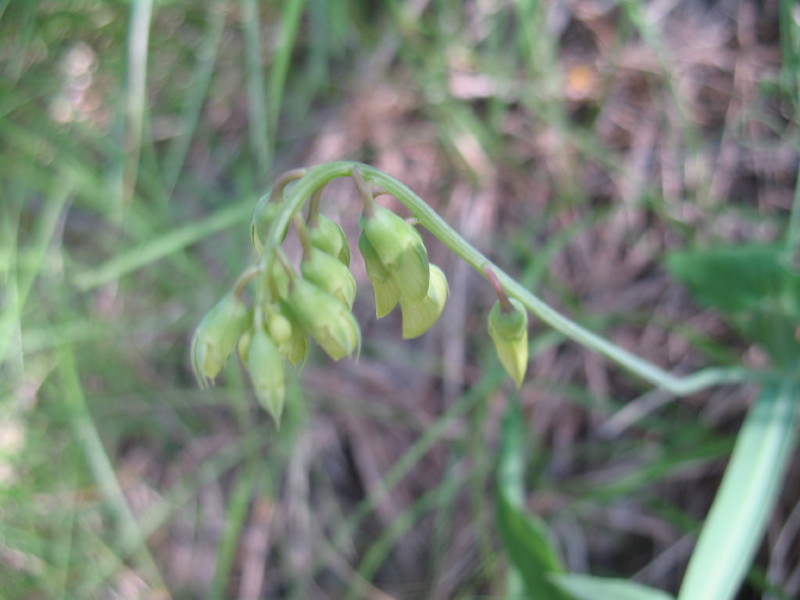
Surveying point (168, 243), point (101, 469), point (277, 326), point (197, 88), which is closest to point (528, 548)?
point (277, 326)


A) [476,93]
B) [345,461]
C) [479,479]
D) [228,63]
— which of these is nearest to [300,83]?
[228,63]

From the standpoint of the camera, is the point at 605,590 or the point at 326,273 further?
the point at 605,590

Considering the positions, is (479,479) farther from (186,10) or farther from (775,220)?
(186,10)

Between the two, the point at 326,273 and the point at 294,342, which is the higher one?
the point at 326,273

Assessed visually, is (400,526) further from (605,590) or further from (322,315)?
(322,315)

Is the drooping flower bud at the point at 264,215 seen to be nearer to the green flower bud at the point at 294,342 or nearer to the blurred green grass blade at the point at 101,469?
the green flower bud at the point at 294,342

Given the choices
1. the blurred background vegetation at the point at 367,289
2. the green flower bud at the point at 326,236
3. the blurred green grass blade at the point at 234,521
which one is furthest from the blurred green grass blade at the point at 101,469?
the green flower bud at the point at 326,236
